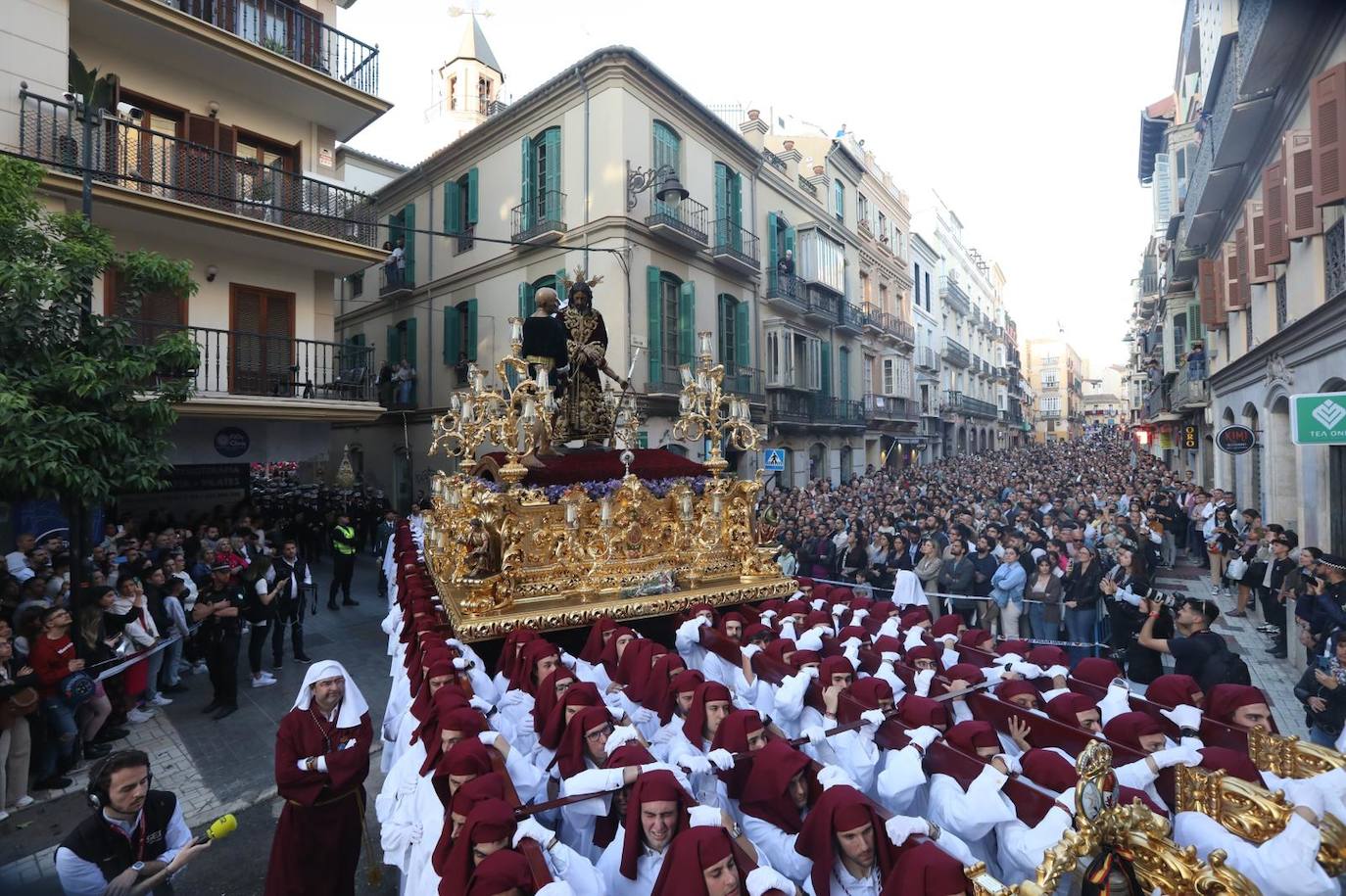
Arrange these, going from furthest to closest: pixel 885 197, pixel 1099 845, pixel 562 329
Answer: pixel 885 197 → pixel 562 329 → pixel 1099 845

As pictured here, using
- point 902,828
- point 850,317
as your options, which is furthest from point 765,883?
point 850,317

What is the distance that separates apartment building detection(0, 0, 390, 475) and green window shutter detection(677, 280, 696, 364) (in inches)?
322

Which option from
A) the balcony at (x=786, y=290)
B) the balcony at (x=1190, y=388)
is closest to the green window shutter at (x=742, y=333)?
the balcony at (x=786, y=290)

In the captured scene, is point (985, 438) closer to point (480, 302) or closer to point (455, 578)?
point (480, 302)

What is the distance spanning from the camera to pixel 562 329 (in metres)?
9.16

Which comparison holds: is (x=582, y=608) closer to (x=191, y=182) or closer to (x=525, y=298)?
(x=191, y=182)

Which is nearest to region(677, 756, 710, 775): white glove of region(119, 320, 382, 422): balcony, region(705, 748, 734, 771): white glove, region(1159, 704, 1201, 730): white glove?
region(705, 748, 734, 771): white glove

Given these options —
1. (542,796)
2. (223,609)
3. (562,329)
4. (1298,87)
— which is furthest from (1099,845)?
(1298,87)

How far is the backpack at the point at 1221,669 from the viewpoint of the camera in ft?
19.0

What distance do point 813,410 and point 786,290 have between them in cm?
484

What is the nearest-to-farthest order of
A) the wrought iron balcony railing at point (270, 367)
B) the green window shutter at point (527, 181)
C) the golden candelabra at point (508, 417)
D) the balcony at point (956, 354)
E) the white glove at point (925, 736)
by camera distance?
the white glove at point (925, 736), the golden candelabra at point (508, 417), the wrought iron balcony railing at point (270, 367), the green window shutter at point (527, 181), the balcony at point (956, 354)

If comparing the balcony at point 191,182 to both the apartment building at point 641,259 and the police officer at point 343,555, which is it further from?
the police officer at point 343,555

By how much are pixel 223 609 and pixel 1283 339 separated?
17.4 m

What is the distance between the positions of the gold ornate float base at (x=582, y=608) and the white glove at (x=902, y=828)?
449 centimetres
